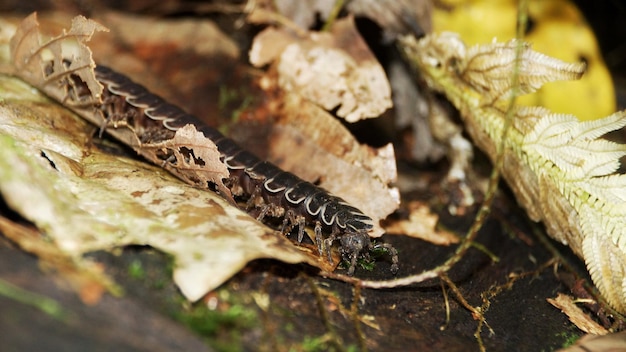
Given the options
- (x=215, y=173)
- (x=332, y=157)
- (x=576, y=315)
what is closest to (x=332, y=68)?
(x=332, y=157)

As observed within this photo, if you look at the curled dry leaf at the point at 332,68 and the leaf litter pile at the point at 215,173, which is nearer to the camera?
the leaf litter pile at the point at 215,173

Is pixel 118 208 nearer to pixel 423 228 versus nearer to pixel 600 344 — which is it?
pixel 423 228

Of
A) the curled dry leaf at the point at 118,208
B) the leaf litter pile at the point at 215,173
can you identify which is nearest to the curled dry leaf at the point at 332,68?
the leaf litter pile at the point at 215,173

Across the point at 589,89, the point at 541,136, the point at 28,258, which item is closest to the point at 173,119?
the point at 28,258

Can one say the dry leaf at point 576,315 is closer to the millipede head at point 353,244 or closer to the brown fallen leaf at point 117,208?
the millipede head at point 353,244

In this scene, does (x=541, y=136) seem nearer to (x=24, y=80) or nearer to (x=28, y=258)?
(x=28, y=258)
